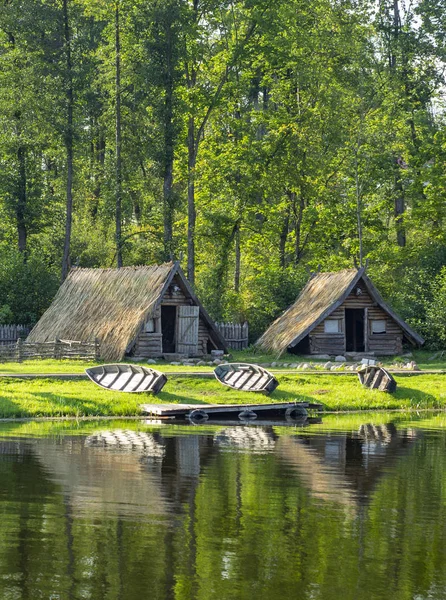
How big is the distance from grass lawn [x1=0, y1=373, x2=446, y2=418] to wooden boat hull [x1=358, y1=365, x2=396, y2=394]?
260mm

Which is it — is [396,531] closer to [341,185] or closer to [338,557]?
[338,557]

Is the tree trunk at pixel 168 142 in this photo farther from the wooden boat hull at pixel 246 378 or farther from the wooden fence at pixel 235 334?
the wooden boat hull at pixel 246 378

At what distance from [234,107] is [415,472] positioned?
46219mm

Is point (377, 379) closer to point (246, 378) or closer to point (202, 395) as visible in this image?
point (246, 378)

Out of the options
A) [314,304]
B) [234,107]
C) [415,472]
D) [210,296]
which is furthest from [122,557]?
[234,107]

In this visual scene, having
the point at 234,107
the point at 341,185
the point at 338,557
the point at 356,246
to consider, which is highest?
the point at 234,107

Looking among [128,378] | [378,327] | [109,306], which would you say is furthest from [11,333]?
[128,378]

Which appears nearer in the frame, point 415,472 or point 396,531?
point 396,531

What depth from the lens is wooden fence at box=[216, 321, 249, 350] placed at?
53.7 m

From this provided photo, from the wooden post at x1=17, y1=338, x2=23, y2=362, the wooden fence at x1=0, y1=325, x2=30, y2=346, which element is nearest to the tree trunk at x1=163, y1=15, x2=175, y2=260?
the wooden fence at x1=0, y1=325, x2=30, y2=346

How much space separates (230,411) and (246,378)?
13.9 ft

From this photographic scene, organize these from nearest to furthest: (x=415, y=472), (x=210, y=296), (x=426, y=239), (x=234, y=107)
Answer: (x=415, y=472) < (x=210, y=296) < (x=426, y=239) < (x=234, y=107)

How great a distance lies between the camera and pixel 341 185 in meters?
65.9

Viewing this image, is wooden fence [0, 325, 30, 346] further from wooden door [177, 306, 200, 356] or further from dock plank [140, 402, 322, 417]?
dock plank [140, 402, 322, 417]
